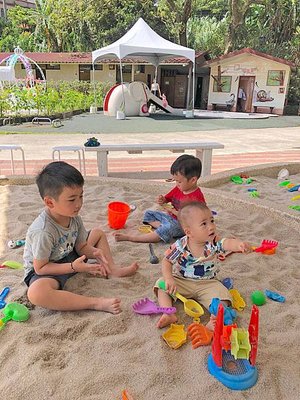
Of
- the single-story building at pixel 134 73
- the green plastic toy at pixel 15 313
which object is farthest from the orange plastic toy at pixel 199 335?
the single-story building at pixel 134 73

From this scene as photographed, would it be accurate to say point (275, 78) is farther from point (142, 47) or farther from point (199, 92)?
point (142, 47)

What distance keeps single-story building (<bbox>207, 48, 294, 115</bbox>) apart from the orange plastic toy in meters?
19.9

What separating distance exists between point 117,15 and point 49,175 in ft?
93.2

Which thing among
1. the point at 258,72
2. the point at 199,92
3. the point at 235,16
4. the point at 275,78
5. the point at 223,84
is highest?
the point at 235,16

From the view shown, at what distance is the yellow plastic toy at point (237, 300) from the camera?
210 centimetres

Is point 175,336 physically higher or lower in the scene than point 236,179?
higher

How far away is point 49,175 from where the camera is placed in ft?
6.54

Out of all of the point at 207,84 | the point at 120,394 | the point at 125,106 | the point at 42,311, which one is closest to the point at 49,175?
the point at 42,311

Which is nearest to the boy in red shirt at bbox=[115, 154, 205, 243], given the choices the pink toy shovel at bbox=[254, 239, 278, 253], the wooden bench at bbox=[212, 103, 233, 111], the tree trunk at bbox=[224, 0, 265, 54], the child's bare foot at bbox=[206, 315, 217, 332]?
the pink toy shovel at bbox=[254, 239, 278, 253]

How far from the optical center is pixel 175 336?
180 cm

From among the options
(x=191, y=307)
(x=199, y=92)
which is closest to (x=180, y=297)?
(x=191, y=307)

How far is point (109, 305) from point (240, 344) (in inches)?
28.0

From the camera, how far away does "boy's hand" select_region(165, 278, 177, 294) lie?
6.44ft

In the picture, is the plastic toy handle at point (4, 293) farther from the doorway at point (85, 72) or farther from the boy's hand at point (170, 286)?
the doorway at point (85, 72)
